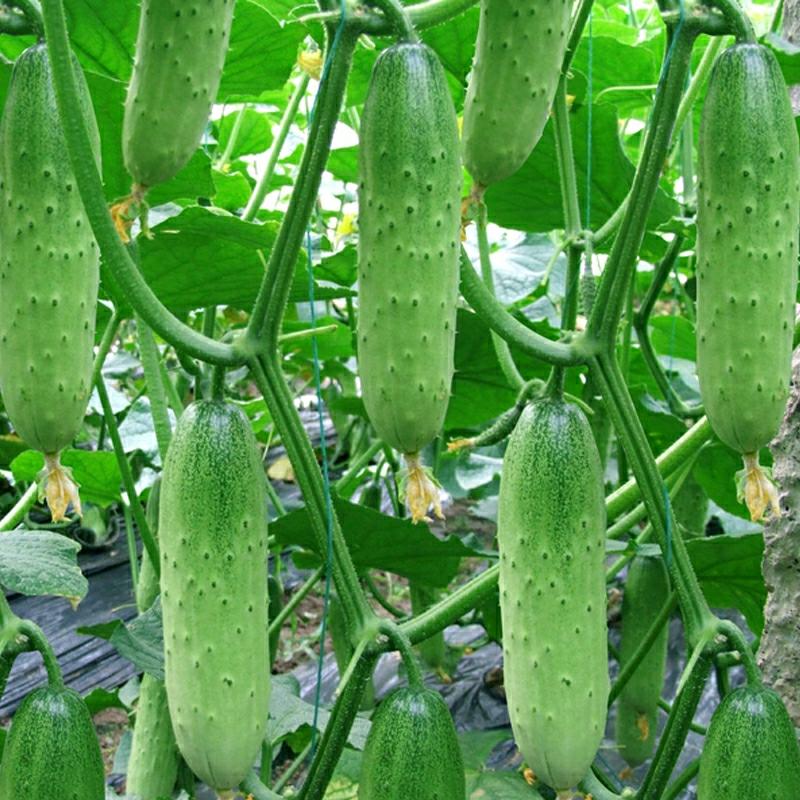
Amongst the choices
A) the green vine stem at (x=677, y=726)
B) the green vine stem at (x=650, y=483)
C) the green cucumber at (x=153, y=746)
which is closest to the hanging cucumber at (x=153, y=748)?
the green cucumber at (x=153, y=746)

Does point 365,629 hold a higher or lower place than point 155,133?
lower

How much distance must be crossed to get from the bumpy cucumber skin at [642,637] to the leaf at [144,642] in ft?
3.50

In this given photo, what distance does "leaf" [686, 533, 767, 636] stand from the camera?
2047 mm

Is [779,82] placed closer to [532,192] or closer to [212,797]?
[532,192]

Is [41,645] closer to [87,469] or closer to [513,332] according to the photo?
[513,332]

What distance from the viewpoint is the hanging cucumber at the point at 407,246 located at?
3.68 feet

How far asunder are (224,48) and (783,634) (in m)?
1.27

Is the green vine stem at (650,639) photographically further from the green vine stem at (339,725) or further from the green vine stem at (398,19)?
the green vine stem at (398,19)

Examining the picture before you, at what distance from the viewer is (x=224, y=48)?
44.7 inches

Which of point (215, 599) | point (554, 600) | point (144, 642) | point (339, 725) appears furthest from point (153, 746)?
point (554, 600)

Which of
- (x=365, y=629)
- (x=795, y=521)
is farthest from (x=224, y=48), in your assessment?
(x=795, y=521)

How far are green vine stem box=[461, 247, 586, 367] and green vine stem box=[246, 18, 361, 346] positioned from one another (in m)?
0.18

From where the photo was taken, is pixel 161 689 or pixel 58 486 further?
pixel 161 689

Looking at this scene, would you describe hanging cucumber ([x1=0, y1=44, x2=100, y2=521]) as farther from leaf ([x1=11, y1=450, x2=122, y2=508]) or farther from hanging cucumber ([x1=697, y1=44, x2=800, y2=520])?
leaf ([x1=11, y1=450, x2=122, y2=508])
